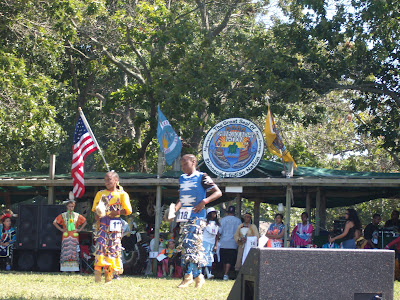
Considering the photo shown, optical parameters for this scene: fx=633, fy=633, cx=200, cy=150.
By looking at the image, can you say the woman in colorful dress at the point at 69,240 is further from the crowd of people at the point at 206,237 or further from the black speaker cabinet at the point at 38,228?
the black speaker cabinet at the point at 38,228

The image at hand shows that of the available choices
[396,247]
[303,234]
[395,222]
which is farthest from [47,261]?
[395,222]

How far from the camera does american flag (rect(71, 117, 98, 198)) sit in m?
14.5

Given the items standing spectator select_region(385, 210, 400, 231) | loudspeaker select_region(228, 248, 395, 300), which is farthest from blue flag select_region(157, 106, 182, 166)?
loudspeaker select_region(228, 248, 395, 300)

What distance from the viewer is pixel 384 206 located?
29047mm

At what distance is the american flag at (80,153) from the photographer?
14.5m

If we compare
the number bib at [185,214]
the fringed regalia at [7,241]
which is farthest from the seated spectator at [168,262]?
the number bib at [185,214]

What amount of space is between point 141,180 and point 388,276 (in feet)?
34.1

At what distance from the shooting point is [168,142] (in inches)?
610

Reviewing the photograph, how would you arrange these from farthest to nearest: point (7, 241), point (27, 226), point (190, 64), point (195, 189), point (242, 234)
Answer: point (190, 64) < point (7, 241) < point (27, 226) < point (242, 234) < point (195, 189)

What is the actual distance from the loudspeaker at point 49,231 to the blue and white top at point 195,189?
7.33 m

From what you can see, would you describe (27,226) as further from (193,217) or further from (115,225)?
(193,217)

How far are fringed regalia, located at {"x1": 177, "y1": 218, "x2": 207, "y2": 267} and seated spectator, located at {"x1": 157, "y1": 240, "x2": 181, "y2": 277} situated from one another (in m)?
6.60

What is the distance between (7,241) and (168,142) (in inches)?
176

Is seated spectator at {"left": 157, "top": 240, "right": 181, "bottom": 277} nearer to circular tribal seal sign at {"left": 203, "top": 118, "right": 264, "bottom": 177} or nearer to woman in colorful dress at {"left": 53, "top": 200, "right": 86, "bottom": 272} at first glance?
woman in colorful dress at {"left": 53, "top": 200, "right": 86, "bottom": 272}
